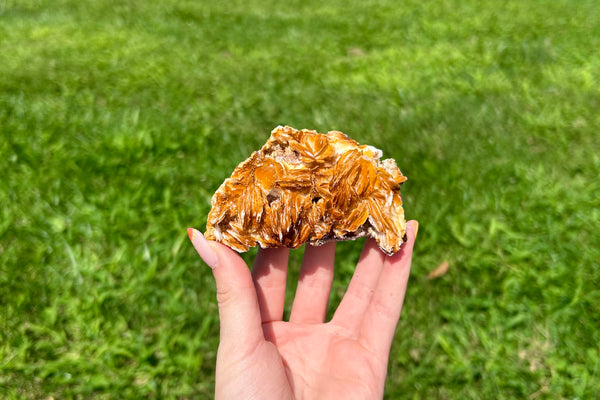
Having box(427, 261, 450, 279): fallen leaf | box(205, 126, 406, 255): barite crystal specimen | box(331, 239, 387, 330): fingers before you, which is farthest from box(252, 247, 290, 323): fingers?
box(427, 261, 450, 279): fallen leaf

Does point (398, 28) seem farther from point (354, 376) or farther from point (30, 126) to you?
point (354, 376)

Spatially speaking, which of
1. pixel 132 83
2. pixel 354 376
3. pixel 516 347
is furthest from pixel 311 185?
pixel 132 83

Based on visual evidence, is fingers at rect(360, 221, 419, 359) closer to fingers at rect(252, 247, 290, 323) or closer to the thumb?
fingers at rect(252, 247, 290, 323)

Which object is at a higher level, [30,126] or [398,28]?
[398,28]

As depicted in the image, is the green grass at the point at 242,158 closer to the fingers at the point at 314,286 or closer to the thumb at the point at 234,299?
the fingers at the point at 314,286

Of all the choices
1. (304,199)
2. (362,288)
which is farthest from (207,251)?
(362,288)

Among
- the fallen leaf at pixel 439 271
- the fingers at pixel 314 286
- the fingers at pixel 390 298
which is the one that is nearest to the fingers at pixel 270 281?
the fingers at pixel 314 286

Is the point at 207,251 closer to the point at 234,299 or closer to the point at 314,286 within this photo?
the point at 234,299
